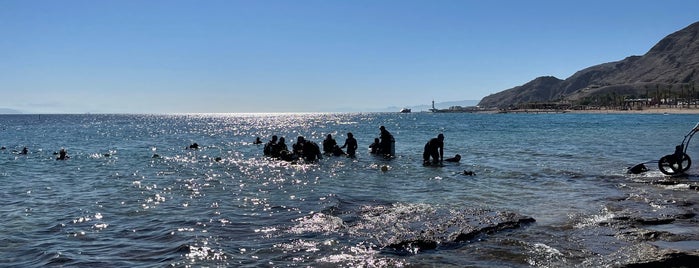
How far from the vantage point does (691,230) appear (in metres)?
11.0

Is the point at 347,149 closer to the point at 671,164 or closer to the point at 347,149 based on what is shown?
the point at 347,149

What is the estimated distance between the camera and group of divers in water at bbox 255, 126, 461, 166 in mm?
28719

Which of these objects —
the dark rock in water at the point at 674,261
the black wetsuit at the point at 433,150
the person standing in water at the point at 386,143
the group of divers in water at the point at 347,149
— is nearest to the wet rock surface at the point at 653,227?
the dark rock in water at the point at 674,261

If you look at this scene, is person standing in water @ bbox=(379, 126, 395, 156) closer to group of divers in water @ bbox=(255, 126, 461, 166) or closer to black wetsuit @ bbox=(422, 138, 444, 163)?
group of divers in water @ bbox=(255, 126, 461, 166)

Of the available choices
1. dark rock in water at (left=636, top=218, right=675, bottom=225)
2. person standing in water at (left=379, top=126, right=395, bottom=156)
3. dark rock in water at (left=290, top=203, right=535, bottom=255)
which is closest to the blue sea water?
dark rock in water at (left=290, top=203, right=535, bottom=255)

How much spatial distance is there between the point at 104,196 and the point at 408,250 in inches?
510

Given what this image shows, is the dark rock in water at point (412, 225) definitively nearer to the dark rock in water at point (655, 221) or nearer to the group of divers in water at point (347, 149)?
the dark rock in water at point (655, 221)

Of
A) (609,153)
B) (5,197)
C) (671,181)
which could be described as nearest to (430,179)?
(671,181)

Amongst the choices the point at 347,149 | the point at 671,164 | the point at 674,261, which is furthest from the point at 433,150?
the point at 674,261

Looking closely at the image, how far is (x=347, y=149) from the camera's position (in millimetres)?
33375

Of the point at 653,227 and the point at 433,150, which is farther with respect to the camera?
the point at 433,150

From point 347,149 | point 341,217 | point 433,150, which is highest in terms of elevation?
point 433,150

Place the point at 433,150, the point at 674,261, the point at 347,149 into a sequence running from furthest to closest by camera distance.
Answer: the point at 347,149, the point at 433,150, the point at 674,261

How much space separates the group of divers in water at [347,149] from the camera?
28.7 metres
